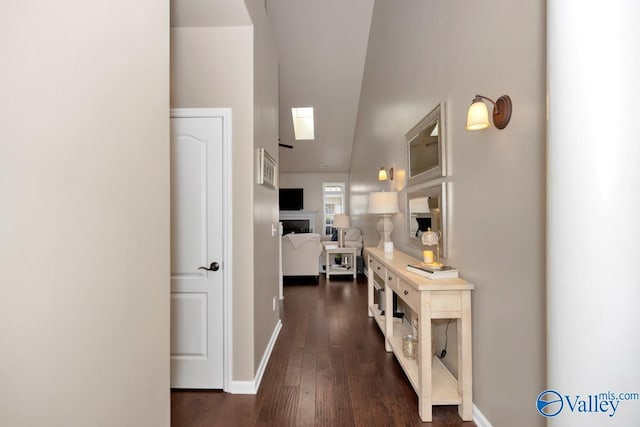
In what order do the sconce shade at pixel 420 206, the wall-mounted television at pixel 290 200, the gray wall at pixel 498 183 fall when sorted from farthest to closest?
the wall-mounted television at pixel 290 200 < the sconce shade at pixel 420 206 < the gray wall at pixel 498 183

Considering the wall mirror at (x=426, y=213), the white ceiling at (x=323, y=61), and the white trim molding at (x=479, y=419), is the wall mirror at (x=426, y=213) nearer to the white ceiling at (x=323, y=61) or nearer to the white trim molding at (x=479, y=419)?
the white trim molding at (x=479, y=419)

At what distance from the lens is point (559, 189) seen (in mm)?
941

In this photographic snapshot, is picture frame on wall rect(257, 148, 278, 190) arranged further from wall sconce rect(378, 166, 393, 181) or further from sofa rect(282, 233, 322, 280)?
sofa rect(282, 233, 322, 280)

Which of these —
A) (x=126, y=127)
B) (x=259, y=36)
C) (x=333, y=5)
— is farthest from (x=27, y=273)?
→ (x=333, y=5)

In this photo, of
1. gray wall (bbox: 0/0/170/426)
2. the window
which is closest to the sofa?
the window

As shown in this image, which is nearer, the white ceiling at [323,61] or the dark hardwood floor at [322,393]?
the dark hardwood floor at [322,393]

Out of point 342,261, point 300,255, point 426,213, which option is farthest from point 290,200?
point 426,213

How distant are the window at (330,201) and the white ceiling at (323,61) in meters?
1.95

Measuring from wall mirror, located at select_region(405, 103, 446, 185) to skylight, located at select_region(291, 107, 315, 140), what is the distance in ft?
15.3

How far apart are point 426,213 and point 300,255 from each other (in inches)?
138

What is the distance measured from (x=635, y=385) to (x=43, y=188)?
5.20 ft

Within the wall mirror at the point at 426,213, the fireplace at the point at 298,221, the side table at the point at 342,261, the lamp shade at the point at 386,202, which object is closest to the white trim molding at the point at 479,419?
→ the wall mirror at the point at 426,213

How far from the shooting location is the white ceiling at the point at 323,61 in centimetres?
454

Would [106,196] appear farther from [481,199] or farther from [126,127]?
[481,199]
